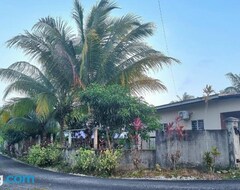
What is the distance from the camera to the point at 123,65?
13789mm

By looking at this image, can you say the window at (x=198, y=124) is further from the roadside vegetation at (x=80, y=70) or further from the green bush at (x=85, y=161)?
the green bush at (x=85, y=161)

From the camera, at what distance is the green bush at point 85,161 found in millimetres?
10602

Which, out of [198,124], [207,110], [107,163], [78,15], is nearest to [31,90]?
[78,15]

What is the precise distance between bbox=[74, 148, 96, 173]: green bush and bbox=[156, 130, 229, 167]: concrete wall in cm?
238

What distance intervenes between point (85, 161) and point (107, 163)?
1.01m

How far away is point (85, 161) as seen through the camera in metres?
10.7

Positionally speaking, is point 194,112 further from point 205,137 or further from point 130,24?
point 130,24

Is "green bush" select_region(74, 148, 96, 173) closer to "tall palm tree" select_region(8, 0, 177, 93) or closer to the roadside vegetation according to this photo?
the roadside vegetation

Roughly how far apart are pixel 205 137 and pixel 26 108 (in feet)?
28.2

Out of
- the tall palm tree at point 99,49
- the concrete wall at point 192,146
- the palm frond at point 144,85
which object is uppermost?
the tall palm tree at point 99,49

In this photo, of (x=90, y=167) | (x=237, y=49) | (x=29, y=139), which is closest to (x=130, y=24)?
(x=237, y=49)

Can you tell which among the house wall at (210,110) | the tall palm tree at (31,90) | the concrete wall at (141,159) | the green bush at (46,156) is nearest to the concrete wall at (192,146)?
the concrete wall at (141,159)

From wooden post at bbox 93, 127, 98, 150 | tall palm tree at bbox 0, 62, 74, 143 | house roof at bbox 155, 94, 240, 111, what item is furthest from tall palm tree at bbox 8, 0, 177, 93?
wooden post at bbox 93, 127, 98, 150

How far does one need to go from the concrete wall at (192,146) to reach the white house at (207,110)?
6.02ft
